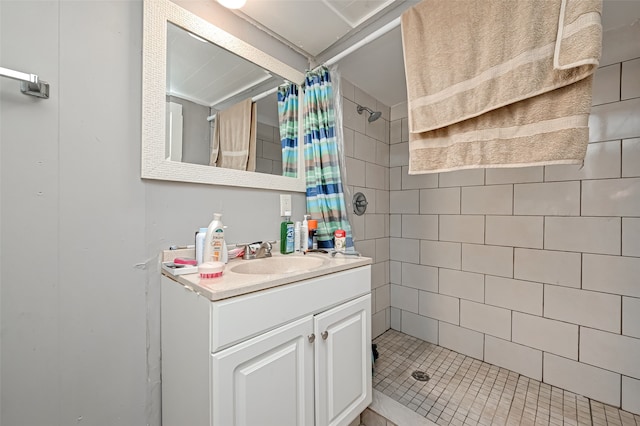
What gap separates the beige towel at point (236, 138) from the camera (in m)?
1.19

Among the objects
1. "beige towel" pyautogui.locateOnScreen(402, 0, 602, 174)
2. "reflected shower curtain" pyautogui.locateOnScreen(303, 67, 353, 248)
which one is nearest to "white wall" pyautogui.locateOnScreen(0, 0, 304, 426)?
"reflected shower curtain" pyautogui.locateOnScreen(303, 67, 353, 248)

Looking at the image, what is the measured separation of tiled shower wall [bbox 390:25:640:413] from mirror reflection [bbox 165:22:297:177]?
1.30 metres

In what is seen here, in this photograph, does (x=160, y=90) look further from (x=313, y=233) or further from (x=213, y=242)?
(x=313, y=233)

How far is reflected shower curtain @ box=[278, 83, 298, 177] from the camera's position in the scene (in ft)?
4.82

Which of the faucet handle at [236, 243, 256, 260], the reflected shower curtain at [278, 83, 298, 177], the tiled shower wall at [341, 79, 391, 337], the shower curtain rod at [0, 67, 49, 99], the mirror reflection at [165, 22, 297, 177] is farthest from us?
the tiled shower wall at [341, 79, 391, 337]

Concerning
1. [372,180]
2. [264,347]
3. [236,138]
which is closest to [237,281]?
[264,347]

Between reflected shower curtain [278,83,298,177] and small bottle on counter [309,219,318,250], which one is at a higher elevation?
reflected shower curtain [278,83,298,177]

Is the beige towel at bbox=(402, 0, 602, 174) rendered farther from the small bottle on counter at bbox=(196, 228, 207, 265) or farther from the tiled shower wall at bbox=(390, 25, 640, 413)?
the small bottle on counter at bbox=(196, 228, 207, 265)

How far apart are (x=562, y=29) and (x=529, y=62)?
0.34 ft

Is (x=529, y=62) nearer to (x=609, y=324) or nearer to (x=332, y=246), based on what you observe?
(x=332, y=246)

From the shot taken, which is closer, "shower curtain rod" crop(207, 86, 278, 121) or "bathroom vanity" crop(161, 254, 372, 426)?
"bathroom vanity" crop(161, 254, 372, 426)

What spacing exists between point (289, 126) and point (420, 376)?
1.74 meters

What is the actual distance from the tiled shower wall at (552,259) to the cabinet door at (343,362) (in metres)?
1.03

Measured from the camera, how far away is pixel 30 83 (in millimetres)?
727
